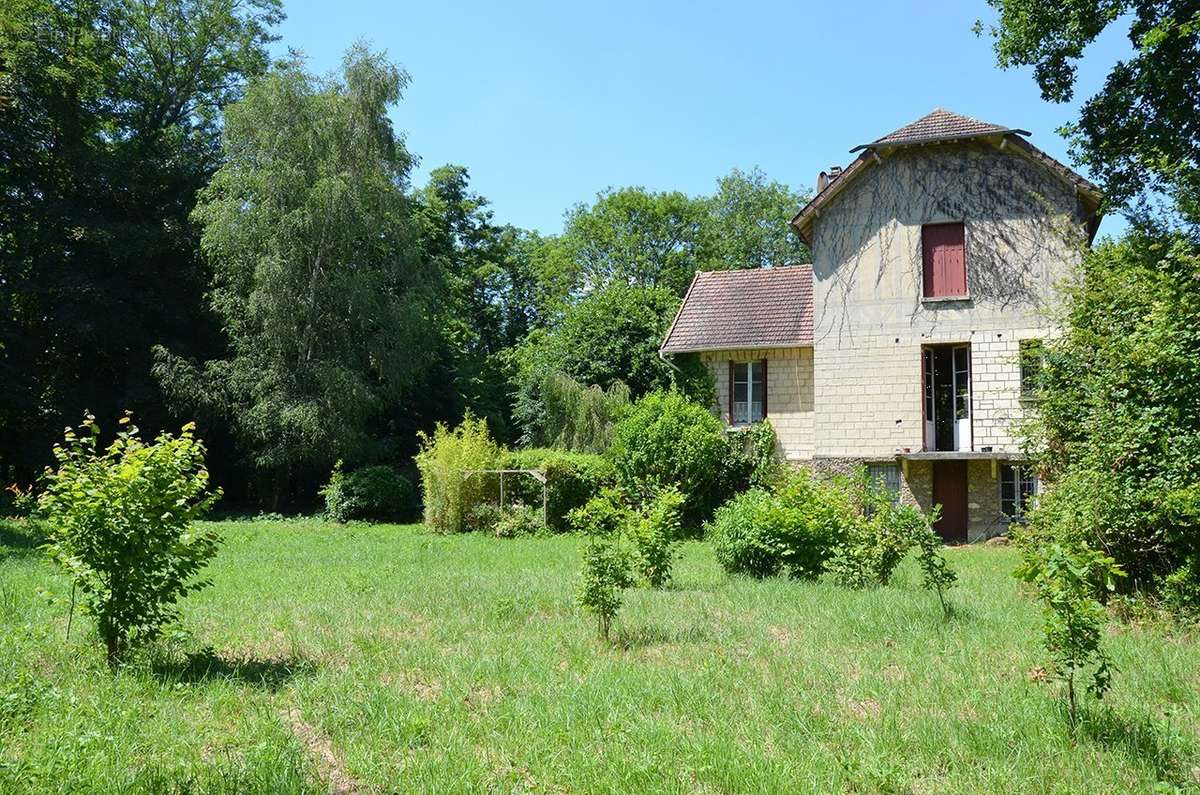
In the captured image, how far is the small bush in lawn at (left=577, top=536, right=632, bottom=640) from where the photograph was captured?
8484 mm

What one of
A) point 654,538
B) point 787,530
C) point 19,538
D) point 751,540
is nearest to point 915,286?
point 787,530

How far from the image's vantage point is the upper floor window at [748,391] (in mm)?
22562

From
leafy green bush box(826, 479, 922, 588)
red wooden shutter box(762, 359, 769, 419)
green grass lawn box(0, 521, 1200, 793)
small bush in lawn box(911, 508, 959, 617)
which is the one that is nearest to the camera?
green grass lawn box(0, 521, 1200, 793)

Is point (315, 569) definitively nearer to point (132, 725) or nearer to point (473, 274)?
point (132, 725)

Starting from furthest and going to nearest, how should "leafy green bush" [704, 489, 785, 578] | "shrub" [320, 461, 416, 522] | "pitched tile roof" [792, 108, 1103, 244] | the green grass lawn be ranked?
"shrub" [320, 461, 416, 522]
"pitched tile roof" [792, 108, 1103, 244]
"leafy green bush" [704, 489, 785, 578]
the green grass lawn

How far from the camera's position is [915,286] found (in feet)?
67.5

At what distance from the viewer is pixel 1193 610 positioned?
9.00 m

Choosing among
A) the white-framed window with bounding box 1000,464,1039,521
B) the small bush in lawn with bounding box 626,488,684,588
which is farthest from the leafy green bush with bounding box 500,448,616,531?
the small bush in lawn with bounding box 626,488,684,588

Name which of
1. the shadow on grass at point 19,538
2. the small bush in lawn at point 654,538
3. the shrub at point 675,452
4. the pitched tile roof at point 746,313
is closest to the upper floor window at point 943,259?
the pitched tile roof at point 746,313

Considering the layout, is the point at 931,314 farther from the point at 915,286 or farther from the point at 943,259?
the point at 943,259

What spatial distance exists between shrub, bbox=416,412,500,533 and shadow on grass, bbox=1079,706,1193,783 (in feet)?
57.4

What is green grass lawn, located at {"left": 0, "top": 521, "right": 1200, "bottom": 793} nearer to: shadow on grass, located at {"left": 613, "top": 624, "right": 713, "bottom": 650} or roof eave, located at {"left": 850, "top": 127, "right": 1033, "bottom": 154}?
shadow on grass, located at {"left": 613, "top": 624, "right": 713, "bottom": 650}

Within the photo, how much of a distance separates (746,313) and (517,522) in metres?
8.61

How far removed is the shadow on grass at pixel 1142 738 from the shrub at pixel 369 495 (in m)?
21.6
